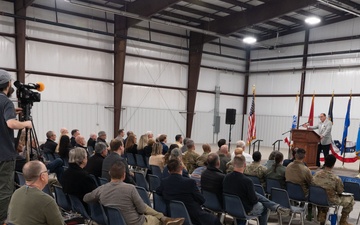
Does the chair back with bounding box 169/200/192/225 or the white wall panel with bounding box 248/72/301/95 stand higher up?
the white wall panel with bounding box 248/72/301/95

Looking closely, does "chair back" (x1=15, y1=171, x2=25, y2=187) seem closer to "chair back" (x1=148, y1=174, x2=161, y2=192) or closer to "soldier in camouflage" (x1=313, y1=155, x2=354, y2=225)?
"chair back" (x1=148, y1=174, x2=161, y2=192)

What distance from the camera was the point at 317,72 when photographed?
14.8 metres

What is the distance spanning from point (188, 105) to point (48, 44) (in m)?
7.05

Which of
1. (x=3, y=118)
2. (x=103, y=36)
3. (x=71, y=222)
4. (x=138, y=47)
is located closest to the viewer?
(x=3, y=118)

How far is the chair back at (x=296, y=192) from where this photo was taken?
14.3ft

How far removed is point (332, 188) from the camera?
4199mm

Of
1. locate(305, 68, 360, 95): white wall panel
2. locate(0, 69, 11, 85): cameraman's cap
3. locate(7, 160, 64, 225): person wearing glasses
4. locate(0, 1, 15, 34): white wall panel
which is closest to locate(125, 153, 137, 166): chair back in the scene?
locate(0, 69, 11, 85): cameraman's cap

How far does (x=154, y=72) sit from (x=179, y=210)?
1186 centimetres

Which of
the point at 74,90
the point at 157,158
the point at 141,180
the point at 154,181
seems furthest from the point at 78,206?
the point at 74,90

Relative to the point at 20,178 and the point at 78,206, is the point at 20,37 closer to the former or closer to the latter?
the point at 20,178

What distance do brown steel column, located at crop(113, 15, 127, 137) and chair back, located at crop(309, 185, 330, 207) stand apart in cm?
1001

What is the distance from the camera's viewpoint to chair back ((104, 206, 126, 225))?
2705 millimetres

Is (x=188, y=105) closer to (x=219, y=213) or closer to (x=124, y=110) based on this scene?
(x=124, y=110)

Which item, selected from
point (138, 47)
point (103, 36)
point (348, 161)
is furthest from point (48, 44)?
point (348, 161)
